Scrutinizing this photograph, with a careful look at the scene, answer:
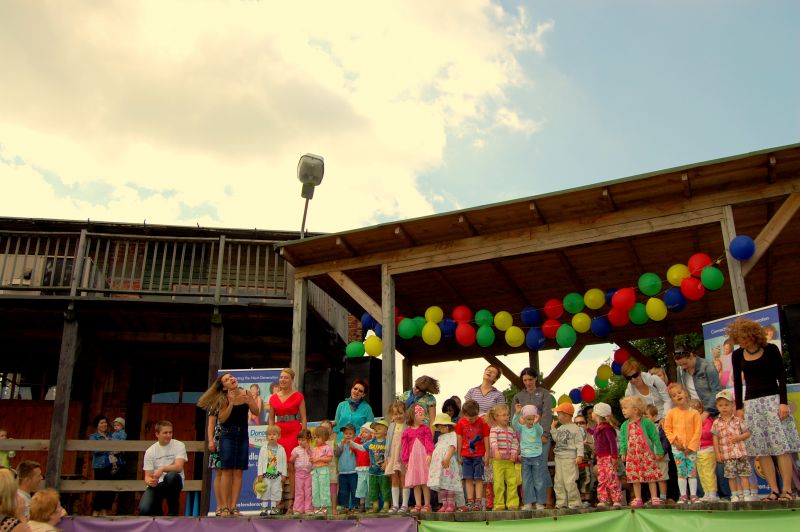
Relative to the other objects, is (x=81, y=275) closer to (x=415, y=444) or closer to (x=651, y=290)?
(x=415, y=444)

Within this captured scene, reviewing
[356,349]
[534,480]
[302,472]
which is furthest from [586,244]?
[302,472]

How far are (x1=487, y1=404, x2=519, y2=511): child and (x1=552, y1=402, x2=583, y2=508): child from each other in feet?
1.43

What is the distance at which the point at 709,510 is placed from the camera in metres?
6.04

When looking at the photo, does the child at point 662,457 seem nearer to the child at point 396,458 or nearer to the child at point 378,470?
the child at point 396,458

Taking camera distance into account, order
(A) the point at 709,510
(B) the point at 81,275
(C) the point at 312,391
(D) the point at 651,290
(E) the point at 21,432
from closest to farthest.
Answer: (A) the point at 709,510 → (D) the point at 651,290 → (C) the point at 312,391 → (B) the point at 81,275 → (E) the point at 21,432

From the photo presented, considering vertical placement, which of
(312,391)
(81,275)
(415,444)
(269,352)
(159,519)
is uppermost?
(81,275)

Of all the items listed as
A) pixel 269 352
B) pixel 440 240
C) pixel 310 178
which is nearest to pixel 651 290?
pixel 440 240

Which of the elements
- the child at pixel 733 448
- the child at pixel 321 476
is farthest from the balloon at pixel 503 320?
the child at pixel 733 448

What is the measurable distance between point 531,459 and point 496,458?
1.21ft

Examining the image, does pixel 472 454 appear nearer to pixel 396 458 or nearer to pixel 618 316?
pixel 396 458

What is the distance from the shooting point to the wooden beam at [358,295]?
11.1 m

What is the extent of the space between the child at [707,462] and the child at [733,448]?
0.09 meters

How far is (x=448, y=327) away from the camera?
12.2 meters

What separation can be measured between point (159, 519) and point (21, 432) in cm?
948
